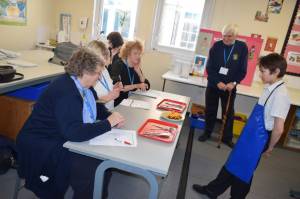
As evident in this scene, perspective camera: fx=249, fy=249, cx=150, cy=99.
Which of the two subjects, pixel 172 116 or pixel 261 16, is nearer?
pixel 172 116

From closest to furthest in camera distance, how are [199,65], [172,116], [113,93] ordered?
[172,116]
[113,93]
[199,65]

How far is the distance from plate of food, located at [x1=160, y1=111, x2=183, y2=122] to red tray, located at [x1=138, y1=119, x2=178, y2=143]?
0.09m

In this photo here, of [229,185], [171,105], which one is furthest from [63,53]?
[229,185]

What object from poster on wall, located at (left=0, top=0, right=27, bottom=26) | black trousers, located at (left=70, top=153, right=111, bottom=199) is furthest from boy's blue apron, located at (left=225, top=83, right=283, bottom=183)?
poster on wall, located at (left=0, top=0, right=27, bottom=26)

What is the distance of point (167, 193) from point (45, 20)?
13.1 ft

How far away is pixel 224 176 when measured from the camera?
215cm

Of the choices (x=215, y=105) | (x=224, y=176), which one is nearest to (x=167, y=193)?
(x=224, y=176)

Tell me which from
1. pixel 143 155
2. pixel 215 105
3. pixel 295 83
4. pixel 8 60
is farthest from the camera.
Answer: pixel 295 83

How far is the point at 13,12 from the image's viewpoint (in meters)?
3.91

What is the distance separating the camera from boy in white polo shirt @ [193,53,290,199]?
1757 millimetres

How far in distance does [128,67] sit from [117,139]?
4.45 ft

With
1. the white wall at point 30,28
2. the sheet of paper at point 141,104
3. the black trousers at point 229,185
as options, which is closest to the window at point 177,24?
the white wall at point 30,28

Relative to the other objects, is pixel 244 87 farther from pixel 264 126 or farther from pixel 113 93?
pixel 113 93

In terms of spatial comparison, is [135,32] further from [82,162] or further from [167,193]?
[82,162]
